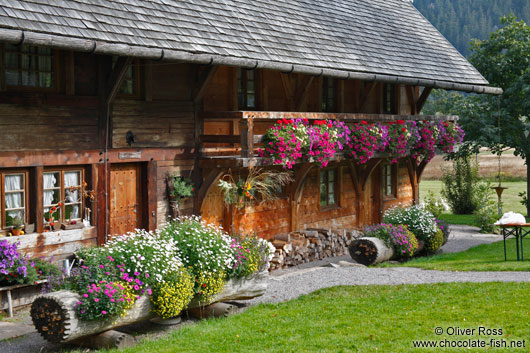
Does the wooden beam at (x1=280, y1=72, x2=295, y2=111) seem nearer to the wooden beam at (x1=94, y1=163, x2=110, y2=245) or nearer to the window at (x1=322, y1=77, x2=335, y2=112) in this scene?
the window at (x1=322, y1=77, x2=335, y2=112)

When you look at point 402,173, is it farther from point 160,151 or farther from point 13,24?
point 13,24

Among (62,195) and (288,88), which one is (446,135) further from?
(62,195)

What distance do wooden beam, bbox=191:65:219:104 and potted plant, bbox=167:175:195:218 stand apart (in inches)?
62.4

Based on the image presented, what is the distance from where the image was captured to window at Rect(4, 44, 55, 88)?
1011 centimetres

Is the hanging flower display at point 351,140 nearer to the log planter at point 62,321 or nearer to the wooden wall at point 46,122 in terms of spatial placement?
the wooden wall at point 46,122

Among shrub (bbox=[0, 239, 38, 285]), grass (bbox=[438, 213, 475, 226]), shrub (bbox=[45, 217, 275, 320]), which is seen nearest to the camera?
shrub (bbox=[45, 217, 275, 320])

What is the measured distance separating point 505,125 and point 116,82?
69.1 ft

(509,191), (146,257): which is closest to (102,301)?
(146,257)

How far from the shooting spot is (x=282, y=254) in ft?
48.4

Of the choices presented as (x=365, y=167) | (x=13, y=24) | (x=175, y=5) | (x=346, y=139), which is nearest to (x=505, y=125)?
(x=365, y=167)

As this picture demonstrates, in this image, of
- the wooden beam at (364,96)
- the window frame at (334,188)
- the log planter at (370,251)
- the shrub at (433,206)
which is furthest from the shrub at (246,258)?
the shrub at (433,206)

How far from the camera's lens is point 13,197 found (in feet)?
33.9

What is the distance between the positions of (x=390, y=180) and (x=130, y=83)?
1125 cm

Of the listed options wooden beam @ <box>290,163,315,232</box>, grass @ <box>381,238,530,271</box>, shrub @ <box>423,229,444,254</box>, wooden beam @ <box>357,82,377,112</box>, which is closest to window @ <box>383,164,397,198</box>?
wooden beam @ <box>357,82,377,112</box>
